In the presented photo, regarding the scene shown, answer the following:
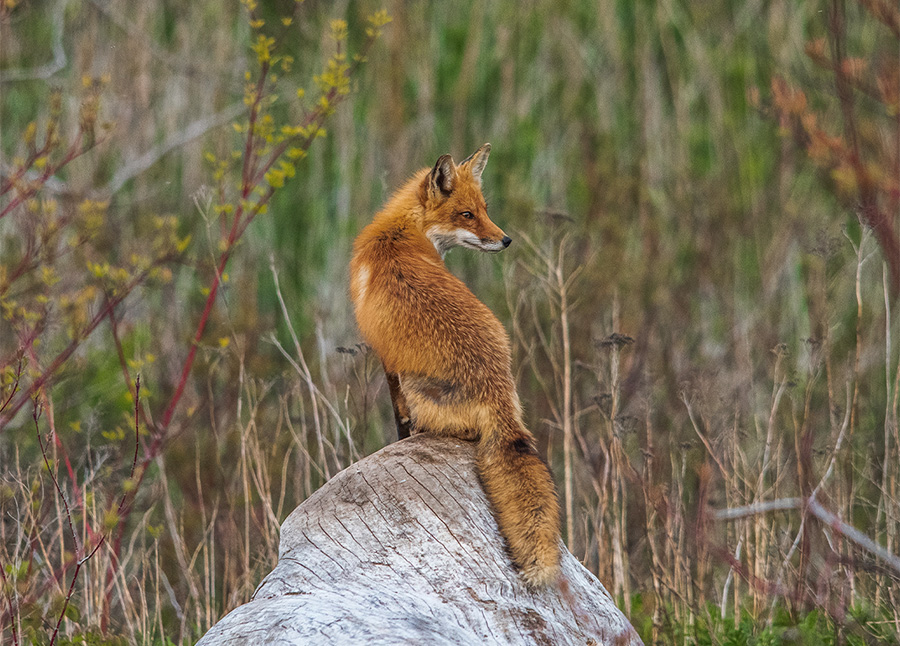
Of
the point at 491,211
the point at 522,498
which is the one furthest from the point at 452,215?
the point at 491,211

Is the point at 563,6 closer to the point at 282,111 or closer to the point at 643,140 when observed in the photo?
the point at 643,140

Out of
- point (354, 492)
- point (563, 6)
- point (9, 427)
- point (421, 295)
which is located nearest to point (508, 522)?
point (354, 492)

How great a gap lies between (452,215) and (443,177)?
168mm

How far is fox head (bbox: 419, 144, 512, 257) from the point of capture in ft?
13.5

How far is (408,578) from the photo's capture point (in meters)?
2.94

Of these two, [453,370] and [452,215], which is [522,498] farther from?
[452,215]

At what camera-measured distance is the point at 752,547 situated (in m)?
4.57

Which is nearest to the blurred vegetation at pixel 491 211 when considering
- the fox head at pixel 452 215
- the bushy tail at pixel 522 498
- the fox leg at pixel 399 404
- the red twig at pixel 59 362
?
the fox head at pixel 452 215

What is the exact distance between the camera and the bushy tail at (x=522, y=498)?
9.82ft

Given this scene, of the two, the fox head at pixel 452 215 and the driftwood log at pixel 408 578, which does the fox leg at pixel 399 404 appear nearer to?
the driftwood log at pixel 408 578

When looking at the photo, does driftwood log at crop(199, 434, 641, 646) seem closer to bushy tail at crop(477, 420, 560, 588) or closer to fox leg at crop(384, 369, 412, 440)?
bushy tail at crop(477, 420, 560, 588)

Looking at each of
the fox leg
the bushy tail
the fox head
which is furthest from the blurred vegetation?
the bushy tail

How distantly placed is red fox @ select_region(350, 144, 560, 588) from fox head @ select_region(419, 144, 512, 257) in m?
0.07

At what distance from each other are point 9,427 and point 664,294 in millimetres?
4252
